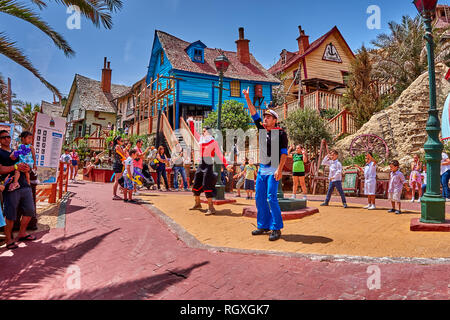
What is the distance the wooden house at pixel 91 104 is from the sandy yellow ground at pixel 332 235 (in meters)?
34.8

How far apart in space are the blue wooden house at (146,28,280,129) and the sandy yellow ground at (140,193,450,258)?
1761cm

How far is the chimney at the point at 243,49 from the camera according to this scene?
28734mm

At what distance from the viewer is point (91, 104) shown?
1495 inches

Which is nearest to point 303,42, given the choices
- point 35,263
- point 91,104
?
point 91,104

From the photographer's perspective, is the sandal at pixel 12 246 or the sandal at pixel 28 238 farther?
the sandal at pixel 28 238

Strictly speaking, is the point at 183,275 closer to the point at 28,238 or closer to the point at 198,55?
the point at 28,238

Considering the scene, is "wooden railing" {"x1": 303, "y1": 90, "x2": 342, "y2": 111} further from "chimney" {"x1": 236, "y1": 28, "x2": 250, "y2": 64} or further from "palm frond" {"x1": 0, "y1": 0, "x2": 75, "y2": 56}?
"palm frond" {"x1": 0, "y1": 0, "x2": 75, "y2": 56}

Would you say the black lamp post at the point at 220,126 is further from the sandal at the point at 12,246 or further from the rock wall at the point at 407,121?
the rock wall at the point at 407,121

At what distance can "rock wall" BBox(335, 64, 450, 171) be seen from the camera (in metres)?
13.2

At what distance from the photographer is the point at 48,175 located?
270 inches

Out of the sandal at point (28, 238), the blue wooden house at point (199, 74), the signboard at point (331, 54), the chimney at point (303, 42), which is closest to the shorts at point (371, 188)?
the sandal at point (28, 238)

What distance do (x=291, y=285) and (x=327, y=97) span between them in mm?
17886

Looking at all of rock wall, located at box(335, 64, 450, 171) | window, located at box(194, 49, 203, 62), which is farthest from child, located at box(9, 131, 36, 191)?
window, located at box(194, 49, 203, 62)

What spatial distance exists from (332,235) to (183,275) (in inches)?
101
